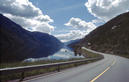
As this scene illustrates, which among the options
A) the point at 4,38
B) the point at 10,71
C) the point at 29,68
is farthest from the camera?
the point at 4,38

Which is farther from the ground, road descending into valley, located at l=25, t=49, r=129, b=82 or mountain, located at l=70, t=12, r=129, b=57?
mountain, located at l=70, t=12, r=129, b=57

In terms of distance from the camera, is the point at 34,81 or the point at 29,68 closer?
the point at 34,81

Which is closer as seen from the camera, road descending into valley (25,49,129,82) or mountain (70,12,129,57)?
road descending into valley (25,49,129,82)

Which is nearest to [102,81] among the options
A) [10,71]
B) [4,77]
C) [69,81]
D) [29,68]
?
[69,81]

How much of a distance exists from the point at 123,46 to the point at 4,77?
88.2m

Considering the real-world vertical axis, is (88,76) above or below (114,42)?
below

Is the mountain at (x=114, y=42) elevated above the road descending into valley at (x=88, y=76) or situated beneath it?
elevated above

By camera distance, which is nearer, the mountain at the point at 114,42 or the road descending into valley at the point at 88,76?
the road descending into valley at the point at 88,76

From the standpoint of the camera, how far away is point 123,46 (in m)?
86.3

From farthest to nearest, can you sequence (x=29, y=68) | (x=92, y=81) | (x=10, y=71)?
1. (x=29, y=68)
2. (x=92, y=81)
3. (x=10, y=71)

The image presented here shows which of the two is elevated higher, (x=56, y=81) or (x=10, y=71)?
(x=10, y=71)

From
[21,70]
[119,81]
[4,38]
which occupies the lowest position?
[119,81]

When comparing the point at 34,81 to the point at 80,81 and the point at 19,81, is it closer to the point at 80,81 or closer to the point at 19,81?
the point at 19,81

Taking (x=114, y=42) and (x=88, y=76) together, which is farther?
(x=114, y=42)
